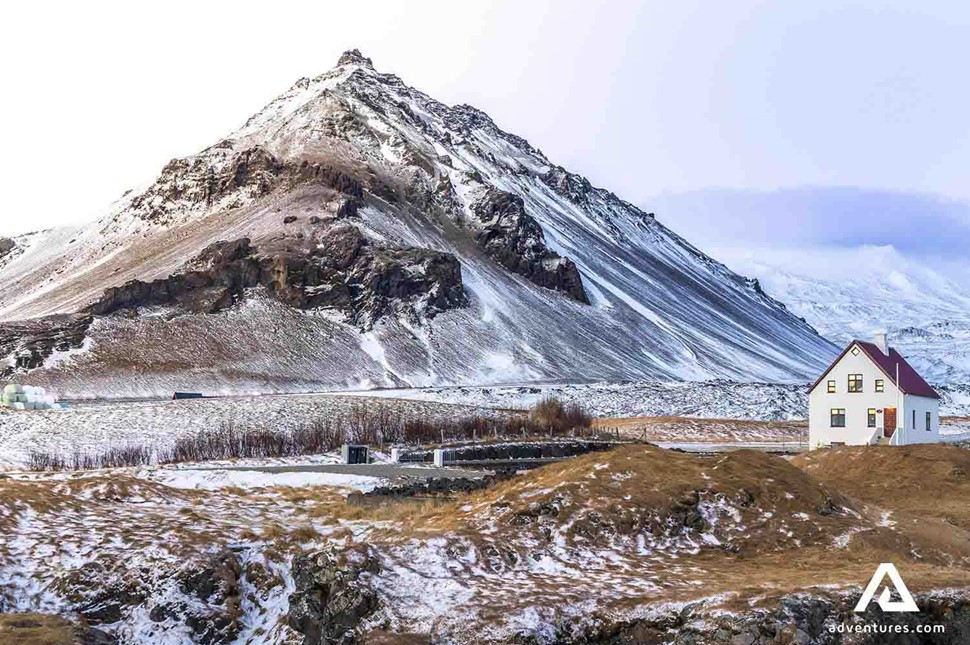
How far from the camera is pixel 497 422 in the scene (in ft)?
216

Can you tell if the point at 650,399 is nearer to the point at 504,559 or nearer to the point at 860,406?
the point at 860,406

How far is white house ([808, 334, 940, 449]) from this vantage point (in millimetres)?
56781

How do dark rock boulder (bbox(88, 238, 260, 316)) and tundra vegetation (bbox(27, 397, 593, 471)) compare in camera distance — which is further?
dark rock boulder (bbox(88, 238, 260, 316))

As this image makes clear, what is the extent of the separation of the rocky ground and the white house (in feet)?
84.5

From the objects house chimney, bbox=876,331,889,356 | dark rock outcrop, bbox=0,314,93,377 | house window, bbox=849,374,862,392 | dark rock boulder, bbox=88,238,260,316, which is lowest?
house window, bbox=849,374,862,392

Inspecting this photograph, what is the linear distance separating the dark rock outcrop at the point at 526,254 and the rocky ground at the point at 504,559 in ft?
516

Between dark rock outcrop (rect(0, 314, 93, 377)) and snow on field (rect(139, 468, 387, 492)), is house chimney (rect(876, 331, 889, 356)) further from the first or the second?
dark rock outcrop (rect(0, 314, 93, 377))

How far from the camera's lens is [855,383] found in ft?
192

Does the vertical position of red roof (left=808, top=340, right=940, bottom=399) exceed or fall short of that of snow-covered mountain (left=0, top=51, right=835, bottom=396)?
it falls short

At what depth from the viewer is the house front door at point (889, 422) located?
186 ft

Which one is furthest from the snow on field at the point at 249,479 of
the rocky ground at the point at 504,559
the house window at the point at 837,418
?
the house window at the point at 837,418

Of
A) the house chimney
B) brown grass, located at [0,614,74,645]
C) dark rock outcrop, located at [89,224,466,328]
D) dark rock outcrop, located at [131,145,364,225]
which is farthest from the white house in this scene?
dark rock outcrop, located at [131,145,364,225]

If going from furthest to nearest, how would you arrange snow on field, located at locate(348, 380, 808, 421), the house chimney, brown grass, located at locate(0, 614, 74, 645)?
→ snow on field, located at locate(348, 380, 808, 421) → the house chimney → brown grass, located at locate(0, 614, 74, 645)
